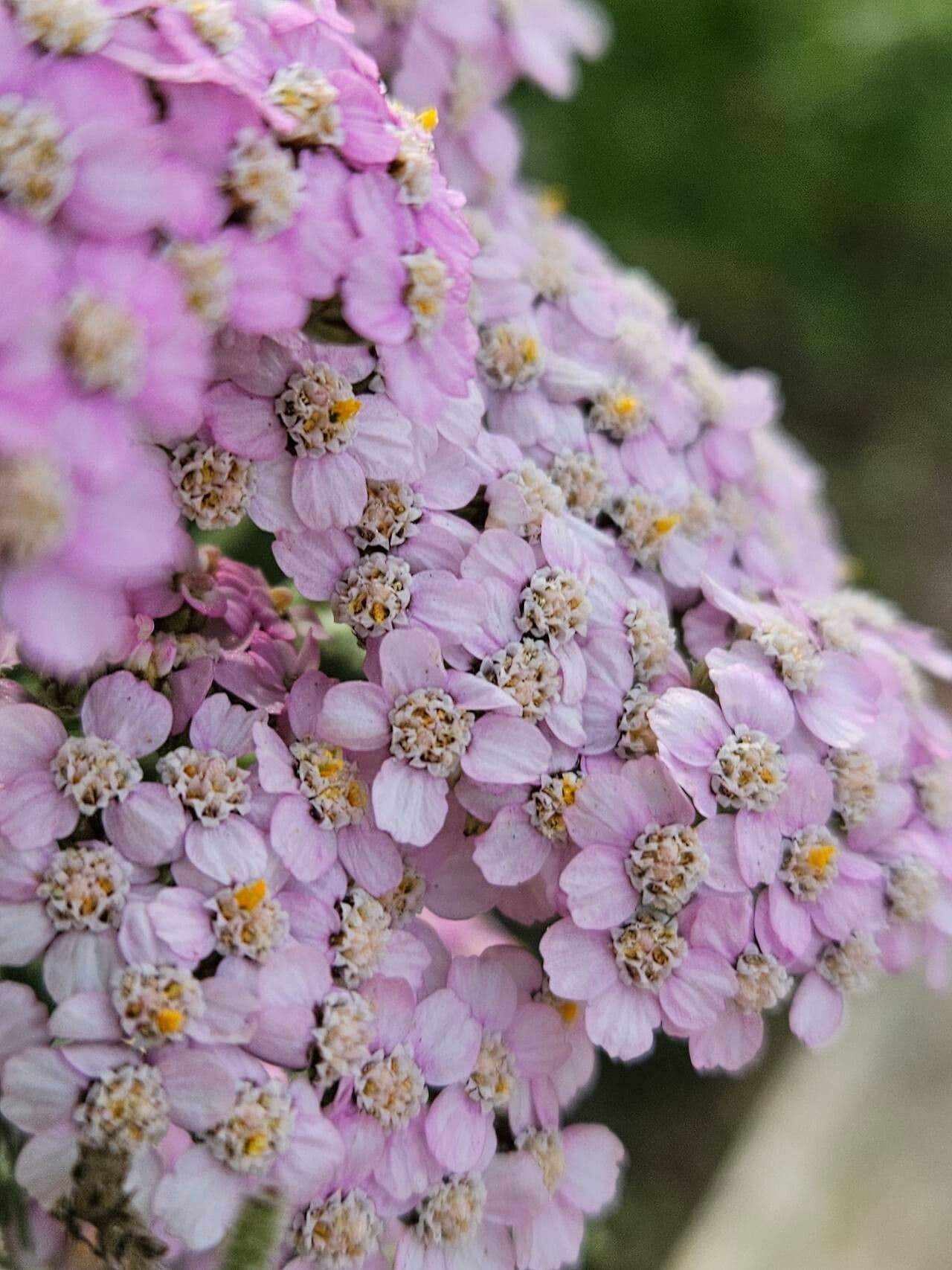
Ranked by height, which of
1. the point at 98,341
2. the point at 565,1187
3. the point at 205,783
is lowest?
the point at 565,1187

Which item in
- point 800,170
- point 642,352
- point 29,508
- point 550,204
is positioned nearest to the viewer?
point 29,508

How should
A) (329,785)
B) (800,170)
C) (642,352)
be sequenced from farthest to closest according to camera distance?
(800,170)
(642,352)
(329,785)

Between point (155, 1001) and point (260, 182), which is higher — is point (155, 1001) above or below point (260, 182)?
below

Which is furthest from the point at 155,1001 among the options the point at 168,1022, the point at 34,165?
the point at 34,165

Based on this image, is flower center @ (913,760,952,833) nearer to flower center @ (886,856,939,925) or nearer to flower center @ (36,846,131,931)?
flower center @ (886,856,939,925)

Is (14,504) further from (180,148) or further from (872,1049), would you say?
(872,1049)

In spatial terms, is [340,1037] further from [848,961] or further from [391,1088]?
[848,961]

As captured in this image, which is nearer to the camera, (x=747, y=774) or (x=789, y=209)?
(x=747, y=774)
